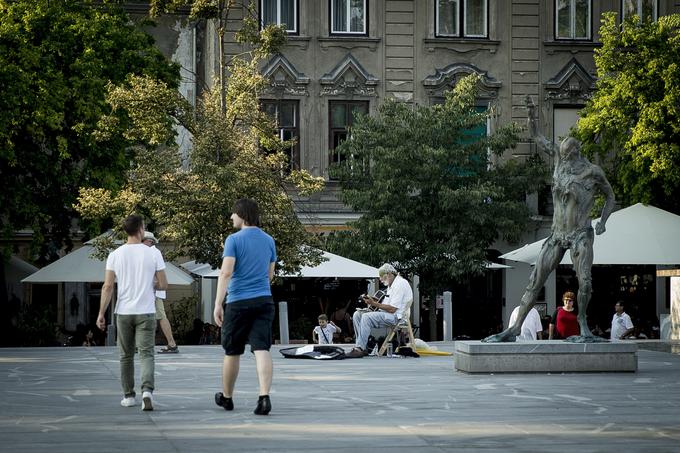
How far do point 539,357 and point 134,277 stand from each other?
5881 millimetres

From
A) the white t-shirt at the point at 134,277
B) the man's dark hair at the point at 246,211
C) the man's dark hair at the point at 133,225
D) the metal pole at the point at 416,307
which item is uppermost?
the man's dark hair at the point at 246,211

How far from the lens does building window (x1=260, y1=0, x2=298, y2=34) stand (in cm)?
3891

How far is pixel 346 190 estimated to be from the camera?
36.5 m

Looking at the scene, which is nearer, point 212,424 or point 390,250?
point 212,424

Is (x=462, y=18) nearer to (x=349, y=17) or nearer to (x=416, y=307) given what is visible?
(x=349, y=17)

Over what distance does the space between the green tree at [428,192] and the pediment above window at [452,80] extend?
2.77 m

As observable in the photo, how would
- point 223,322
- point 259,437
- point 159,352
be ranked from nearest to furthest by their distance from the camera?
point 259,437, point 223,322, point 159,352

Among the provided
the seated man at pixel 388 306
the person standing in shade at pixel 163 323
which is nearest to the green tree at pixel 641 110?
the seated man at pixel 388 306

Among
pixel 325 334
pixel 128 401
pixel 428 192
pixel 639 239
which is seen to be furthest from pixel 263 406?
pixel 428 192

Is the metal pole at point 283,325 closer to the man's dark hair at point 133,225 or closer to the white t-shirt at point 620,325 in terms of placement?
the white t-shirt at point 620,325

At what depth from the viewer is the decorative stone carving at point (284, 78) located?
127ft

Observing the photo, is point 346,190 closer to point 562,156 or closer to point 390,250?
point 390,250

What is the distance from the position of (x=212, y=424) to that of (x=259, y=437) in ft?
3.11

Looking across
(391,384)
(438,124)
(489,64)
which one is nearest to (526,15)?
(489,64)
